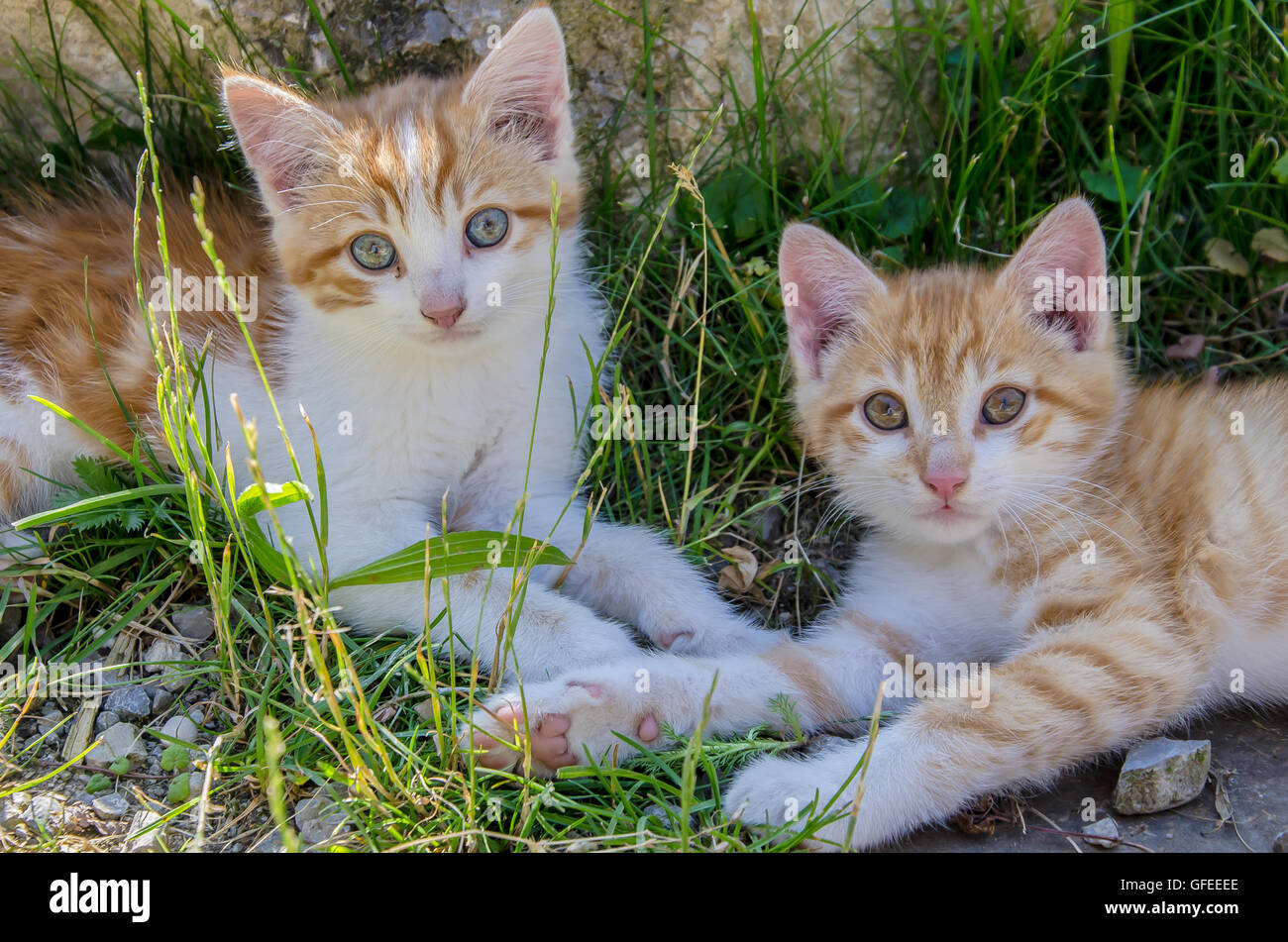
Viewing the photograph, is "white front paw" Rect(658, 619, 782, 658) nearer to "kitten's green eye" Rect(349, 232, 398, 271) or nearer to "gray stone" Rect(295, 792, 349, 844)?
"gray stone" Rect(295, 792, 349, 844)

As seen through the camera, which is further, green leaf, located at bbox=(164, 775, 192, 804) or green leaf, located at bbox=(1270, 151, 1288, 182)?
green leaf, located at bbox=(1270, 151, 1288, 182)

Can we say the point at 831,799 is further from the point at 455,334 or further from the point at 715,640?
the point at 455,334

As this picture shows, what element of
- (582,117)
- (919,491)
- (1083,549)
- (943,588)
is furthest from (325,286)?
(1083,549)

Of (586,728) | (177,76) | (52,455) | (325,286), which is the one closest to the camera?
(586,728)

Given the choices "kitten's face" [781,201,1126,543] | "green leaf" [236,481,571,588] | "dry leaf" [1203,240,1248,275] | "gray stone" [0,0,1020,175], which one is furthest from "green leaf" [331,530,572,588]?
"dry leaf" [1203,240,1248,275]

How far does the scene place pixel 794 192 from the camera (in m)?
3.06

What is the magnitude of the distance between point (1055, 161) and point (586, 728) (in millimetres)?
2147

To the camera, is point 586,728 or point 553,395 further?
point 553,395

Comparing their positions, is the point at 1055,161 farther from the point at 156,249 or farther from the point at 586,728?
the point at 156,249

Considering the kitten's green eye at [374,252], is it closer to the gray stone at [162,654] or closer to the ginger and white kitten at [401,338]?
the ginger and white kitten at [401,338]

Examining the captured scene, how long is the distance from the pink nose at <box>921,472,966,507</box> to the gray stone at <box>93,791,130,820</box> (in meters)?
1.65

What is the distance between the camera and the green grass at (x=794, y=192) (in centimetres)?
263

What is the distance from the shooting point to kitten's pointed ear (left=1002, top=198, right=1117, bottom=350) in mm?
2270

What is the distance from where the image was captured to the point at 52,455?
2.60 m
